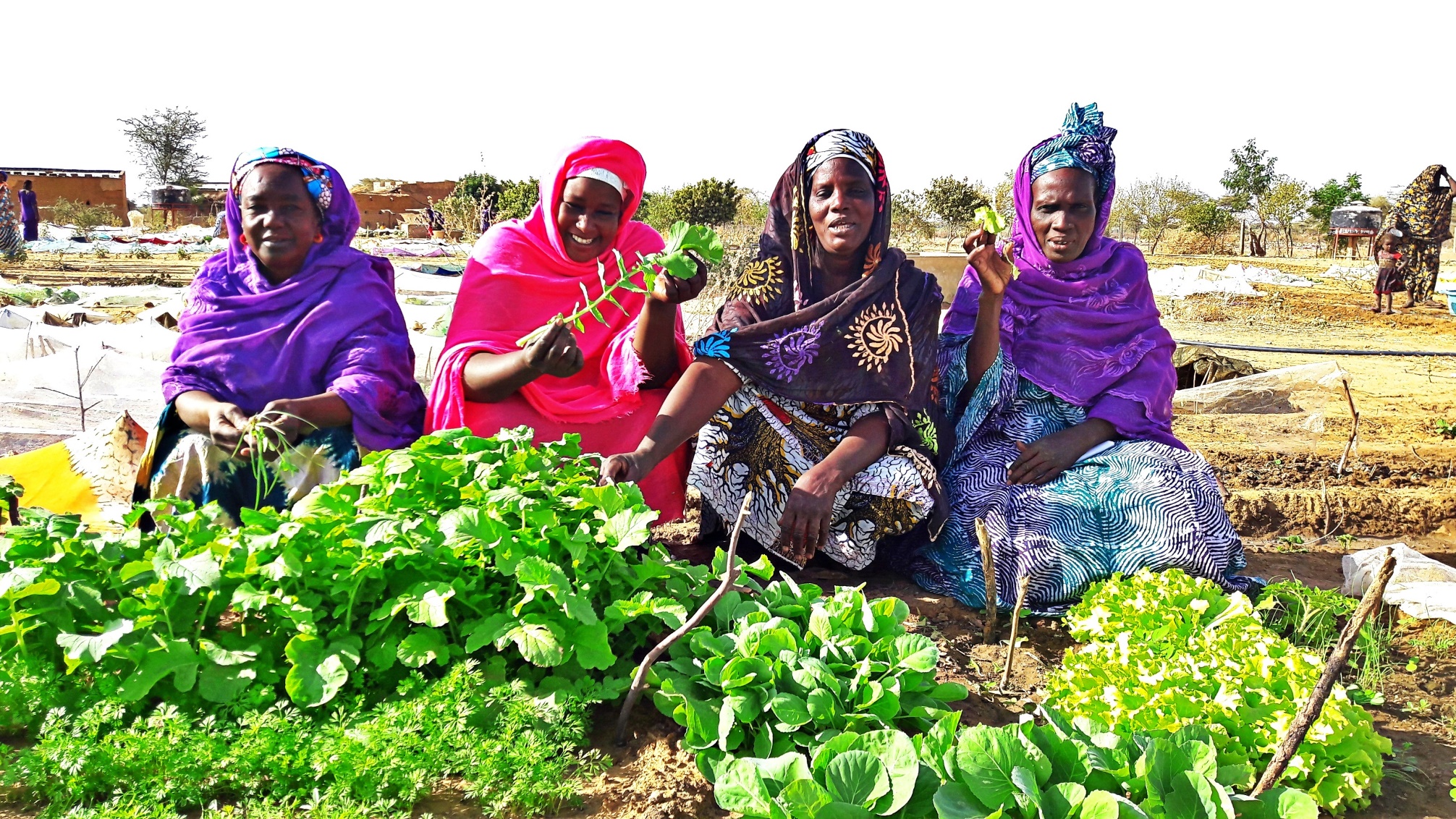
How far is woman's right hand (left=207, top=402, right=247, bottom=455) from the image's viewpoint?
3.53m

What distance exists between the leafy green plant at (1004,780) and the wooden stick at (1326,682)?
0.16ft

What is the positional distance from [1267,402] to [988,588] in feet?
15.4

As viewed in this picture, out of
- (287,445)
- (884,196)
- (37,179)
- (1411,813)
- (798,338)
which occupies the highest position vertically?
(37,179)

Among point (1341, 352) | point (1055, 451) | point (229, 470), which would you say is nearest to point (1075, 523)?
point (1055, 451)

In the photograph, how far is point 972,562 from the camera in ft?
11.8

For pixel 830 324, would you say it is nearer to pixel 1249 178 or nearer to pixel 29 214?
pixel 29 214

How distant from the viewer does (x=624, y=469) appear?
10.8 feet

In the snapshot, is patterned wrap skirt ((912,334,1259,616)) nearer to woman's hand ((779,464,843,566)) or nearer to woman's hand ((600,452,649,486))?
woman's hand ((779,464,843,566))

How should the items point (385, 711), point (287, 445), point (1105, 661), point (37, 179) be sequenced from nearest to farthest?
1. point (385, 711)
2. point (1105, 661)
3. point (287, 445)
4. point (37, 179)

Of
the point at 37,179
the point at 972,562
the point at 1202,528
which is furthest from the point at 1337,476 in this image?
the point at 37,179

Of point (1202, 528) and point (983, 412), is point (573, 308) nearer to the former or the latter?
point (983, 412)

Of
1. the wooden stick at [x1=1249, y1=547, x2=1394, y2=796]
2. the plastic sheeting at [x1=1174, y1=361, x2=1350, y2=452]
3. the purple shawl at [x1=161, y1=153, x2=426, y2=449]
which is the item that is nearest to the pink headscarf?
the purple shawl at [x1=161, y1=153, x2=426, y2=449]

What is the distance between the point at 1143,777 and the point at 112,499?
13.9 feet

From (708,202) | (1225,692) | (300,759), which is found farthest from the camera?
(708,202)
